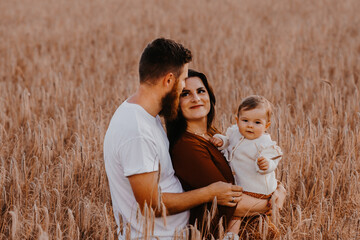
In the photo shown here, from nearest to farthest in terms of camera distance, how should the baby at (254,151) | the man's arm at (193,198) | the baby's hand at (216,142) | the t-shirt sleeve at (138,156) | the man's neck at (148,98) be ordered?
the t-shirt sleeve at (138,156)
the man's arm at (193,198)
the man's neck at (148,98)
the baby at (254,151)
the baby's hand at (216,142)

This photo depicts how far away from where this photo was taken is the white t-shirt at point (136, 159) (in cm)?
210

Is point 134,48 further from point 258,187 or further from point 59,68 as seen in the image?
point 258,187

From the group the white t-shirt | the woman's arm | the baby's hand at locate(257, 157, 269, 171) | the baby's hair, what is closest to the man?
the white t-shirt

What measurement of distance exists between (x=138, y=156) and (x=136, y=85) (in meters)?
3.46

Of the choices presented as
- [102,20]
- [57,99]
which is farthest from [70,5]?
[57,99]

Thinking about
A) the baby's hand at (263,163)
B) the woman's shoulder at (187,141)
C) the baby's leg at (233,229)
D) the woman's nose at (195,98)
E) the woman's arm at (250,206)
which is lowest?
the baby's leg at (233,229)

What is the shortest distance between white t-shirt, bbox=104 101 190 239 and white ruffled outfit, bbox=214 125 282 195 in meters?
0.46

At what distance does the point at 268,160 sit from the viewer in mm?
2535

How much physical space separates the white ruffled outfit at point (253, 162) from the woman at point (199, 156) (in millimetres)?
86

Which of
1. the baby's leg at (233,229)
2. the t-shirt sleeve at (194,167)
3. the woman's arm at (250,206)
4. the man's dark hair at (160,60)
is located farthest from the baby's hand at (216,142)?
the man's dark hair at (160,60)

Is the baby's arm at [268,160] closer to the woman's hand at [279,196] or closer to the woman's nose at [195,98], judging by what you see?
the woman's hand at [279,196]

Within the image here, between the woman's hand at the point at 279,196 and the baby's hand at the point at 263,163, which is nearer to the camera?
the baby's hand at the point at 263,163

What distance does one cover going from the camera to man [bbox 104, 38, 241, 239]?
6.98 feet

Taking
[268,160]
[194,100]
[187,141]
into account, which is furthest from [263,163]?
[194,100]
